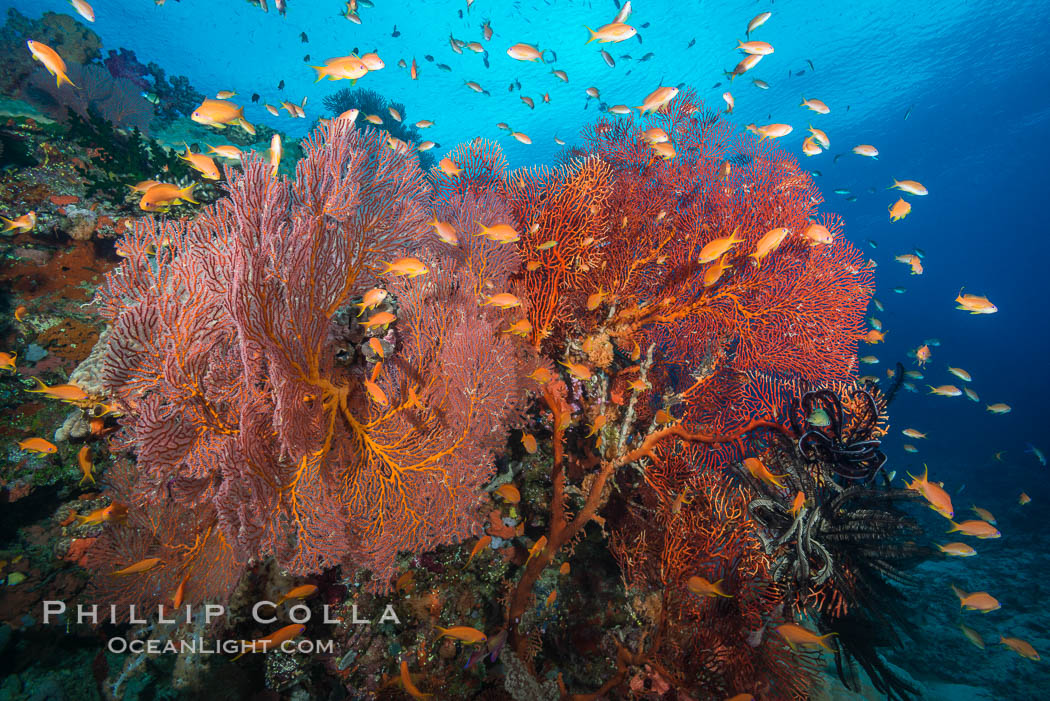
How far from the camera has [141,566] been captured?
105 inches

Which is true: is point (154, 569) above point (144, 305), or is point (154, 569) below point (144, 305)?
below

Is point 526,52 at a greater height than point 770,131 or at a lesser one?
greater

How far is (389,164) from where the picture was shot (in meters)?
3.21

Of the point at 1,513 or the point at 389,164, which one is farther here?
the point at 1,513

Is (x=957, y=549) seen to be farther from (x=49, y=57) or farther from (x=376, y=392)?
(x=49, y=57)

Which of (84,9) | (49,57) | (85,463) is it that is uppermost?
(84,9)

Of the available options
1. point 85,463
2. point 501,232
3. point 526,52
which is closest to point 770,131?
point 526,52

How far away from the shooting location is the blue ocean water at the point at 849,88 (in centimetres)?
2303

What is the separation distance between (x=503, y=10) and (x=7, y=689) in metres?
44.2

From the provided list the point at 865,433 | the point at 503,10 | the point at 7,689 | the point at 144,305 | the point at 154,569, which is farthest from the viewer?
the point at 503,10

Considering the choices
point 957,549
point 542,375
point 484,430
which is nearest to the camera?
point 484,430

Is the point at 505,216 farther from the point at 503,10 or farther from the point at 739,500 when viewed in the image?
the point at 503,10

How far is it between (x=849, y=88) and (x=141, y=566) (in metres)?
43.2

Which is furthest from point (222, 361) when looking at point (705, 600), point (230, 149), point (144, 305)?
point (705, 600)
